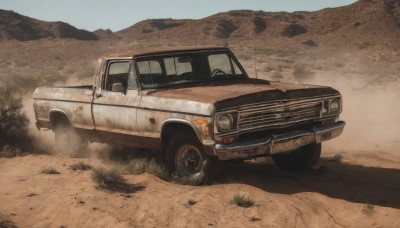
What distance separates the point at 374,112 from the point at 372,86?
5624 millimetres

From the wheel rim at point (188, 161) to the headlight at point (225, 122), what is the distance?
2.40 feet

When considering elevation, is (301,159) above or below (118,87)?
below

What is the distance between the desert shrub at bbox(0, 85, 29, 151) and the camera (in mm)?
9853

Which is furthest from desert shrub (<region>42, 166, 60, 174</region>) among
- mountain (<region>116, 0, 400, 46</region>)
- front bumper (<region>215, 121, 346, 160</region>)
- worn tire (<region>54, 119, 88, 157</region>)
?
mountain (<region>116, 0, 400, 46</region>)

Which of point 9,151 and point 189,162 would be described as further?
point 9,151

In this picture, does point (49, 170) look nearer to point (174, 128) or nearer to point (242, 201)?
point (174, 128)

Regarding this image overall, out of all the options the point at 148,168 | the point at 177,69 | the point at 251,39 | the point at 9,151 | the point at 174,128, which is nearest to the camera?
the point at 174,128

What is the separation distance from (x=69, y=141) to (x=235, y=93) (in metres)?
3.84

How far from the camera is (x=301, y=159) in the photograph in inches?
281

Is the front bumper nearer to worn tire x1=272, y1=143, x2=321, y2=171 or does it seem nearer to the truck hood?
the truck hood

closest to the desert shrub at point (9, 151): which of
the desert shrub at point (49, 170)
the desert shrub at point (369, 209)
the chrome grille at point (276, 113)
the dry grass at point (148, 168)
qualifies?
the desert shrub at point (49, 170)

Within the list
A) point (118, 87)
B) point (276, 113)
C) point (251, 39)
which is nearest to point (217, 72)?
point (118, 87)

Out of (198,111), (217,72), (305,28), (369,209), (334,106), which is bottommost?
(369,209)

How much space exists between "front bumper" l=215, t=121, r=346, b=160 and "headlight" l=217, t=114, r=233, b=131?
0.20 m
